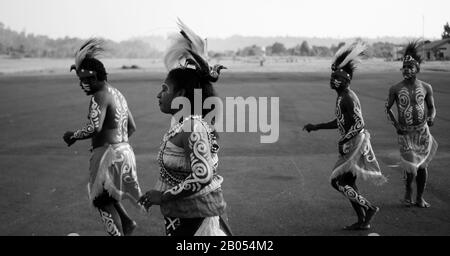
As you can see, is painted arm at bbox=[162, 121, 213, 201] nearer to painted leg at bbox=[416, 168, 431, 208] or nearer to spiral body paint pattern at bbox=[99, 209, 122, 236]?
spiral body paint pattern at bbox=[99, 209, 122, 236]

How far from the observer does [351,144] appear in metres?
7.29

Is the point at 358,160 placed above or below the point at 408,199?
above

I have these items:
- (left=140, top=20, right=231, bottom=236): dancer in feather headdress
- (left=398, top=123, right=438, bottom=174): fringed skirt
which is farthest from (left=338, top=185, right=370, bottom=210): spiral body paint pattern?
(left=140, top=20, right=231, bottom=236): dancer in feather headdress

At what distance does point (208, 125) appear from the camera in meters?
4.31

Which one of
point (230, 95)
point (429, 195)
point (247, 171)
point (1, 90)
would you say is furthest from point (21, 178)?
point (1, 90)

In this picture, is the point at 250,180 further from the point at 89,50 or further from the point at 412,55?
the point at 89,50

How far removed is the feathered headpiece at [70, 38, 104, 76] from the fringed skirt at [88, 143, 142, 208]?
843mm

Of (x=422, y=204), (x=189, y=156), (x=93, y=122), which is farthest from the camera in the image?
(x=422, y=204)

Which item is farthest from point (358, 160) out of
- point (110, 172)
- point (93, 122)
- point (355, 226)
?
point (93, 122)

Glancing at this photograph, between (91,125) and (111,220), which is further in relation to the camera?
(111,220)

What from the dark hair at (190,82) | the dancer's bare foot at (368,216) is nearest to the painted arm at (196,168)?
the dark hair at (190,82)

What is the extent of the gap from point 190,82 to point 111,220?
2.27 meters

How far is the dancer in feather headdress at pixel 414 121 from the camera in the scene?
8.63m

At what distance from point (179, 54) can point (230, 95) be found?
24571mm
